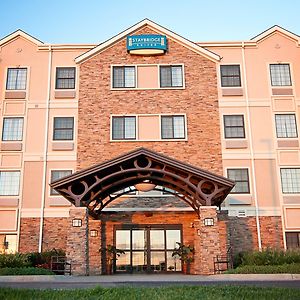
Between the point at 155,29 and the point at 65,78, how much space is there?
20.1 ft

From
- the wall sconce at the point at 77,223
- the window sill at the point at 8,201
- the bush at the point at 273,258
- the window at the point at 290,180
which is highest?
the window at the point at 290,180

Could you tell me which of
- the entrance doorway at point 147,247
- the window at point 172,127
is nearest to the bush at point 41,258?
the entrance doorway at point 147,247

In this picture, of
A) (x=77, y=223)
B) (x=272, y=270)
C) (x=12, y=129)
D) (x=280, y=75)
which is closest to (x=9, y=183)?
(x=12, y=129)

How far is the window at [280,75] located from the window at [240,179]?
561 cm

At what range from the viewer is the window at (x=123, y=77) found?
82.8 feet

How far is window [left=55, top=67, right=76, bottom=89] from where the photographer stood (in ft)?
83.0

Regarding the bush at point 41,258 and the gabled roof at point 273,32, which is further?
the gabled roof at point 273,32

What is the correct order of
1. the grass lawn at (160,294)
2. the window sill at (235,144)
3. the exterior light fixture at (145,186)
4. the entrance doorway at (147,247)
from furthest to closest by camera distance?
the window sill at (235,144), the entrance doorway at (147,247), the exterior light fixture at (145,186), the grass lawn at (160,294)

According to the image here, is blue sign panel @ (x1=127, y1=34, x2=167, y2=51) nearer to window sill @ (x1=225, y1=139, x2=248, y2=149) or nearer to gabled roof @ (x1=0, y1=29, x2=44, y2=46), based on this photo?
gabled roof @ (x1=0, y1=29, x2=44, y2=46)

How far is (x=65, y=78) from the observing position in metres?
25.5

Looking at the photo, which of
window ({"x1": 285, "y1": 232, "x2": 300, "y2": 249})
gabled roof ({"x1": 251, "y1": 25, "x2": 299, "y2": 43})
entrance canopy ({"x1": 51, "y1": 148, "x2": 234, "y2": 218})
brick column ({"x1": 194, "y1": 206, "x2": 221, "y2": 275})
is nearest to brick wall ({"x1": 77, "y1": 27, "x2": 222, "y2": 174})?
gabled roof ({"x1": 251, "y1": 25, "x2": 299, "y2": 43})

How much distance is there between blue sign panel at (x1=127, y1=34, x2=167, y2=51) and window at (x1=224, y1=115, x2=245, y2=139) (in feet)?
18.4

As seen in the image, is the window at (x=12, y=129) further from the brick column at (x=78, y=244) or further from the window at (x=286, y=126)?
the window at (x=286, y=126)

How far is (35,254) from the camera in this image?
20969 millimetres
